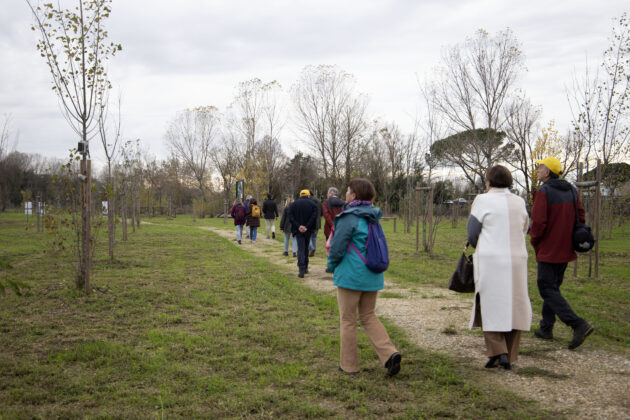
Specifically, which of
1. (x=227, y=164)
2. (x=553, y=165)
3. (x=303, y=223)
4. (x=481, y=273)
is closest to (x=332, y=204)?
(x=303, y=223)

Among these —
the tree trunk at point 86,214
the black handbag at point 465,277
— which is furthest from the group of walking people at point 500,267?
the tree trunk at point 86,214

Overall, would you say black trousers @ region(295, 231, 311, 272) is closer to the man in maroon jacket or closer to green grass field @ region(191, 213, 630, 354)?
green grass field @ region(191, 213, 630, 354)

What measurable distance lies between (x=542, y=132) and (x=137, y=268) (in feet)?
79.6

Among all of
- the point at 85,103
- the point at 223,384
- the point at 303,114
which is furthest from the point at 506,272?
the point at 303,114

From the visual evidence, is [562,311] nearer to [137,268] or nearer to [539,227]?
[539,227]

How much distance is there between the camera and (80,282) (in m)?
7.61

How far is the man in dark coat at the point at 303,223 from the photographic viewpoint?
32.4 feet

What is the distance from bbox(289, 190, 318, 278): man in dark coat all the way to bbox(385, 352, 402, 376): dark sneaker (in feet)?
19.2

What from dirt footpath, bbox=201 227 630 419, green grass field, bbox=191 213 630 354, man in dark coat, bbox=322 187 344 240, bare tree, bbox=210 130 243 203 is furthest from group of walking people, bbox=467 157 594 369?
bare tree, bbox=210 130 243 203

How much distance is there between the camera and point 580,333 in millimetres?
4637

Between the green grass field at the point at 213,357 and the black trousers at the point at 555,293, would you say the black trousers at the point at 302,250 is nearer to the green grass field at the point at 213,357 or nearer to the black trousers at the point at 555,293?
the green grass field at the point at 213,357

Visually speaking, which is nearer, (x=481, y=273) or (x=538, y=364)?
(x=481, y=273)

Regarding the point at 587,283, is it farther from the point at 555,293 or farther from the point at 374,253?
the point at 374,253

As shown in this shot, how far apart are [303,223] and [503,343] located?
637cm
